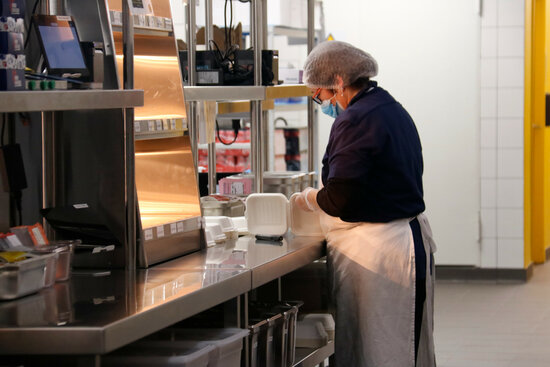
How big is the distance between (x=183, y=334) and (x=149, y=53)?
1.13 m

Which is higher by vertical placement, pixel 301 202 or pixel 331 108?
pixel 331 108

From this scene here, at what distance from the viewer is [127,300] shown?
2611mm

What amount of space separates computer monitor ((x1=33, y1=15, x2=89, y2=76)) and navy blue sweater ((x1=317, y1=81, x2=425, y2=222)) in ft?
3.52

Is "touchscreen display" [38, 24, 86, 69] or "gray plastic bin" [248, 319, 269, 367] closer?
"touchscreen display" [38, 24, 86, 69]

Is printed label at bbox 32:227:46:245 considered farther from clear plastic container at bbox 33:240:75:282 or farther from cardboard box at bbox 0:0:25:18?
cardboard box at bbox 0:0:25:18

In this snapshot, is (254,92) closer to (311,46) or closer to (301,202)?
(301,202)

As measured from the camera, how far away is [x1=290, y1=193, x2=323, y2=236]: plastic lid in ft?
13.3

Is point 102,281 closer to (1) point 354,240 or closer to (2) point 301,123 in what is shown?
(1) point 354,240

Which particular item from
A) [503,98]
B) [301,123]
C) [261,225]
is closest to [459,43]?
[503,98]

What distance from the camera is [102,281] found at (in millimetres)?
2982

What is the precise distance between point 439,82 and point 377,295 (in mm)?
4321

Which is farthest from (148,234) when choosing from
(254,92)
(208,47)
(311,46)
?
(311,46)

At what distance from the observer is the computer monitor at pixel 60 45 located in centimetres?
292

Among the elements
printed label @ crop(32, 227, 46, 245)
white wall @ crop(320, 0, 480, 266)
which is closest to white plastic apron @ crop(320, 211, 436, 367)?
printed label @ crop(32, 227, 46, 245)
